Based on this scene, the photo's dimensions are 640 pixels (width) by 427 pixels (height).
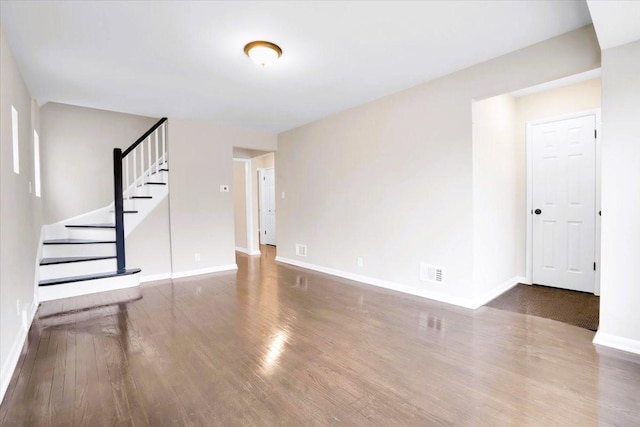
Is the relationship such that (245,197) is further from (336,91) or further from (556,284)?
(556,284)

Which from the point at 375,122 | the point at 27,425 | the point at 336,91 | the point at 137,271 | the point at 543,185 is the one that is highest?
the point at 336,91

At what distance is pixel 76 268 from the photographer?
3.96 metres

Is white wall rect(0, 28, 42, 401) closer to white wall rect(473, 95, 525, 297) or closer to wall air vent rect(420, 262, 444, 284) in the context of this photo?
wall air vent rect(420, 262, 444, 284)

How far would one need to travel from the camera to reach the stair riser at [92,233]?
14.7ft

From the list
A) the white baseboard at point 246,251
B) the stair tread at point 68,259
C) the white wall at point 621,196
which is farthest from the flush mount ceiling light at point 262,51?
the white baseboard at point 246,251

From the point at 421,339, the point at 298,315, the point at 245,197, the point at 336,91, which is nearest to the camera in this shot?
the point at 421,339

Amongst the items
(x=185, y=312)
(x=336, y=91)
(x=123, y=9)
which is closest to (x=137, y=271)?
(x=185, y=312)

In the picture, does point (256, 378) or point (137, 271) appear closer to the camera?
point (256, 378)

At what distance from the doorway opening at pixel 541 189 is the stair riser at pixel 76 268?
4.69m

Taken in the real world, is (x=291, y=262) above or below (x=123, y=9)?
below

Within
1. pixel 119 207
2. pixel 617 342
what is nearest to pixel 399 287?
pixel 617 342

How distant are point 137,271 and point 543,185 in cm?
555

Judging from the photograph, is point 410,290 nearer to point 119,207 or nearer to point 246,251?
point 119,207

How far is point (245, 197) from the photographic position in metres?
6.73
